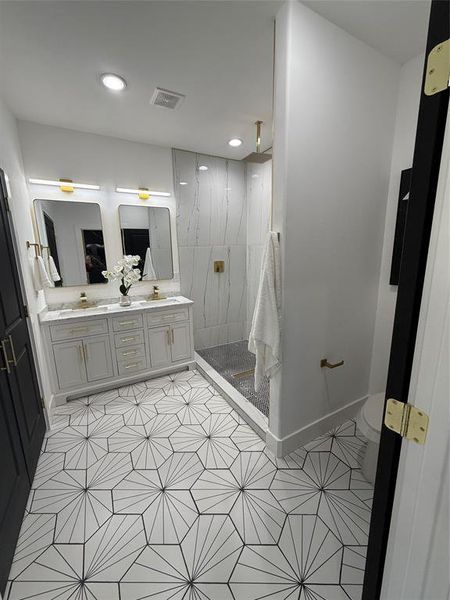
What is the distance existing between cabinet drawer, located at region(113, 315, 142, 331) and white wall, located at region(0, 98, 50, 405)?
2.14 ft

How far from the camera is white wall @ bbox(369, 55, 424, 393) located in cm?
180

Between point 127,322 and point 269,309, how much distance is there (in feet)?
5.63

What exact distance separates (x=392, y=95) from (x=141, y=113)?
2014 mm

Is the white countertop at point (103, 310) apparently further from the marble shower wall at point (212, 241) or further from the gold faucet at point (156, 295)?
the marble shower wall at point (212, 241)

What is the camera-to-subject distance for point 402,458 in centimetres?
72

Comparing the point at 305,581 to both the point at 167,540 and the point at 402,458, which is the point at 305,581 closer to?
the point at 167,540

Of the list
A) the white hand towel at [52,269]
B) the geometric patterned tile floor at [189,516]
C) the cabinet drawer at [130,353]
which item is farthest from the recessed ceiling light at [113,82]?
the geometric patterned tile floor at [189,516]

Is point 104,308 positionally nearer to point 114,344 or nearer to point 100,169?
point 114,344

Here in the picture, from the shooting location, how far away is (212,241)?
11.7 feet

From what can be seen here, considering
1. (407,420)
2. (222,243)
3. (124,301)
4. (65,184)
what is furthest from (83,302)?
(407,420)

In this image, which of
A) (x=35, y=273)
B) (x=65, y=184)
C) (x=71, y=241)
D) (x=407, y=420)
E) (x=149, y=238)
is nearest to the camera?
(x=407, y=420)

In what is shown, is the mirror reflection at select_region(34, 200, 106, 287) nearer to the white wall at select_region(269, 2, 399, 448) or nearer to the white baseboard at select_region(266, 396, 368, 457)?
the white wall at select_region(269, 2, 399, 448)

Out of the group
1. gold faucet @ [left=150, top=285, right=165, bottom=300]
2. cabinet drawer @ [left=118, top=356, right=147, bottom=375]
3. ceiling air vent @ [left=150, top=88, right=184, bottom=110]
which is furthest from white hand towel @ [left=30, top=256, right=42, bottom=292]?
ceiling air vent @ [left=150, top=88, right=184, bottom=110]

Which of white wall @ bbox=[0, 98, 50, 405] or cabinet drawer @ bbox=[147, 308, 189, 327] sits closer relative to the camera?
white wall @ bbox=[0, 98, 50, 405]
